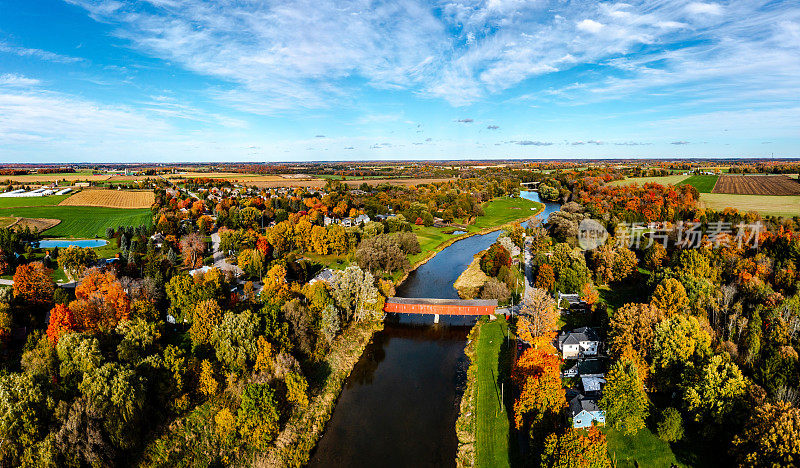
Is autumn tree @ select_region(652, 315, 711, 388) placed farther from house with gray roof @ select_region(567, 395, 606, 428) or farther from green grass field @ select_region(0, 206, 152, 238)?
green grass field @ select_region(0, 206, 152, 238)

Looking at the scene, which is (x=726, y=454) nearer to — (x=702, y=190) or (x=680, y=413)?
(x=680, y=413)

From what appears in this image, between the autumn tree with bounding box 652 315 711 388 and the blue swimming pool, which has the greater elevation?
the blue swimming pool

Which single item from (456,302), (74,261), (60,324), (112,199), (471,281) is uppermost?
(112,199)

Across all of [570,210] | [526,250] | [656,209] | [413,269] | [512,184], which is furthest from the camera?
[512,184]

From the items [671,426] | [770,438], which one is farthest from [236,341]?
[770,438]

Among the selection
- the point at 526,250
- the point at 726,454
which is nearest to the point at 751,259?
the point at 526,250

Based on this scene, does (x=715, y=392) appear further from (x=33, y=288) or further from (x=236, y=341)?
(x=33, y=288)

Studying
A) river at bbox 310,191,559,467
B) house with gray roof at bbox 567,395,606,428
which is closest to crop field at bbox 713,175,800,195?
river at bbox 310,191,559,467
